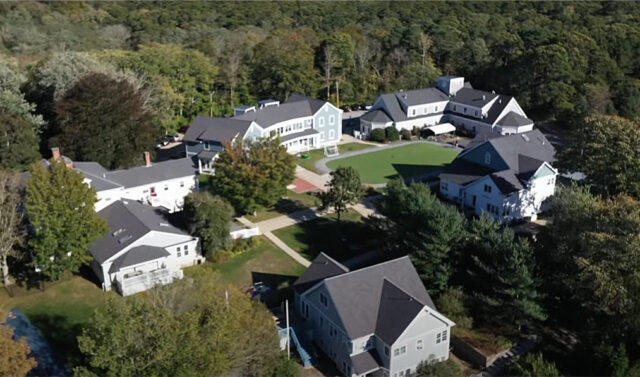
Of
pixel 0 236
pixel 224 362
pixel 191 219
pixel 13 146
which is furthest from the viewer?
pixel 13 146

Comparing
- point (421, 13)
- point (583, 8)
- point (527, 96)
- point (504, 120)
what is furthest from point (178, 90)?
point (583, 8)

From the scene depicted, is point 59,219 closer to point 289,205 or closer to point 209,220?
point 209,220

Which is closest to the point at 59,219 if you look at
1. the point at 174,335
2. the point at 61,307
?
the point at 61,307

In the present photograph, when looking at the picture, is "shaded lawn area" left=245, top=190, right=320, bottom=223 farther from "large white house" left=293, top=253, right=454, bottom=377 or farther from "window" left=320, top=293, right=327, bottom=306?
"window" left=320, top=293, right=327, bottom=306

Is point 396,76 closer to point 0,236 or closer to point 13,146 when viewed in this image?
point 13,146

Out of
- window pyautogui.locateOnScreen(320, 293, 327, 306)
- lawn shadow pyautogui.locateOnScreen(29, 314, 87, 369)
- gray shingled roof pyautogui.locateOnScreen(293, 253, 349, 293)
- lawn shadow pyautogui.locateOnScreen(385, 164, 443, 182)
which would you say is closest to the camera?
lawn shadow pyautogui.locateOnScreen(29, 314, 87, 369)

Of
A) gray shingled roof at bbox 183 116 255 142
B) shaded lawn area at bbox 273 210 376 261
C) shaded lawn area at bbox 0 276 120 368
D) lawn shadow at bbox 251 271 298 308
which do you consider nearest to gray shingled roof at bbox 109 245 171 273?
shaded lawn area at bbox 0 276 120 368
